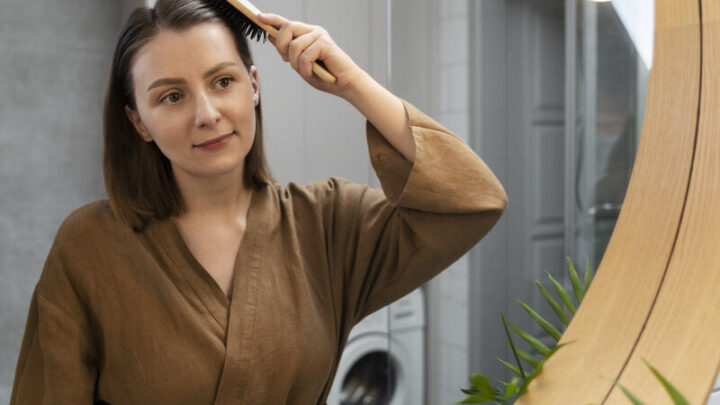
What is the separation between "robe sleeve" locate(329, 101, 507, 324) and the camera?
30.5 inches

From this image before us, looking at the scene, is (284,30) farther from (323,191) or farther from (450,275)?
(450,275)

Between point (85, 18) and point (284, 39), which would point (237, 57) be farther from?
point (85, 18)

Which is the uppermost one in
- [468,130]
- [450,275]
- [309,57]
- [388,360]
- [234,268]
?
[309,57]

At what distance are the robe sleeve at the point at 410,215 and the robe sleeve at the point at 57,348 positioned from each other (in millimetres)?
331

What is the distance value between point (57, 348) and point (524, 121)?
76 cm

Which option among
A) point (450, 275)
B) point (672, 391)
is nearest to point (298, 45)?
point (672, 391)

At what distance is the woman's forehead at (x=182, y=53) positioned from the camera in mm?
775

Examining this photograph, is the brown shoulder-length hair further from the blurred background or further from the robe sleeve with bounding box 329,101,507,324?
the blurred background

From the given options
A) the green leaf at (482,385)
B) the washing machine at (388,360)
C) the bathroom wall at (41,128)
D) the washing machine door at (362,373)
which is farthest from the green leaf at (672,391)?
the bathroom wall at (41,128)

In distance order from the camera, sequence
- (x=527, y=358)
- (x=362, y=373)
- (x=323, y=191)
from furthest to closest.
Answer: (x=362, y=373) → (x=323, y=191) → (x=527, y=358)

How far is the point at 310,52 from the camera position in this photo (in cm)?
73

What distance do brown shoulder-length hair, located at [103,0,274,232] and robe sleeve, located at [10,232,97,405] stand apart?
11cm

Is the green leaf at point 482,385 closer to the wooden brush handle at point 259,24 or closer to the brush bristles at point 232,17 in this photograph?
the wooden brush handle at point 259,24

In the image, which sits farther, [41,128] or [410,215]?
[41,128]
